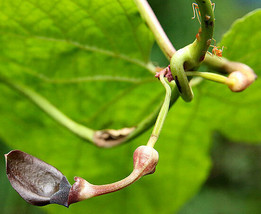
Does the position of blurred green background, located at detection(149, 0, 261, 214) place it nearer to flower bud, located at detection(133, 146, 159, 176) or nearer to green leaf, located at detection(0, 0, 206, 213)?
green leaf, located at detection(0, 0, 206, 213)

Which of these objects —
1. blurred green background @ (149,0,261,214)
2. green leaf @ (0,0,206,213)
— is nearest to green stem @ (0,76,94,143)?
green leaf @ (0,0,206,213)

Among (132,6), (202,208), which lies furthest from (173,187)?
(202,208)

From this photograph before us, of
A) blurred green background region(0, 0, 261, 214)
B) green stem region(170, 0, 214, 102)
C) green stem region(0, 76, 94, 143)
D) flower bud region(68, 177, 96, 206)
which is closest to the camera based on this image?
flower bud region(68, 177, 96, 206)

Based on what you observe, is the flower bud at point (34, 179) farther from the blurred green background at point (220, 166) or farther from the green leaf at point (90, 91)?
the blurred green background at point (220, 166)

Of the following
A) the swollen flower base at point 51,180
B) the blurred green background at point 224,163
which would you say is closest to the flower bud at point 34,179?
the swollen flower base at point 51,180

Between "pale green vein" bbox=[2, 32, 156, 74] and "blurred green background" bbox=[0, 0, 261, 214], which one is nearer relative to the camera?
"pale green vein" bbox=[2, 32, 156, 74]

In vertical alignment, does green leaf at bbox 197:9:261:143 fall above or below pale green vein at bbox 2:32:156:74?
below

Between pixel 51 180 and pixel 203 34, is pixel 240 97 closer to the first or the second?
pixel 203 34

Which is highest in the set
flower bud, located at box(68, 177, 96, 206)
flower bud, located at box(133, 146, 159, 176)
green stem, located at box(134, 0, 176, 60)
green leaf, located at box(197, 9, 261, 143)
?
flower bud, located at box(68, 177, 96, 206)

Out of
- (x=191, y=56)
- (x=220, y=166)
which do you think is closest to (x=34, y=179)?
(x=191, y=56)
